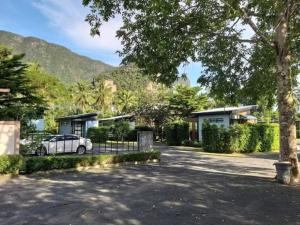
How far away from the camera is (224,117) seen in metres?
32.5

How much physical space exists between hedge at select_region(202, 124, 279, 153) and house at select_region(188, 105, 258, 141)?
2854 millimetres

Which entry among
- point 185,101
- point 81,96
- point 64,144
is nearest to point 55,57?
point 81,96

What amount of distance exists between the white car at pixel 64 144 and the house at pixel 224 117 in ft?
36.0

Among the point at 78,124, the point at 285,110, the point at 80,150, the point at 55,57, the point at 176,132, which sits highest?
the point at 55,57

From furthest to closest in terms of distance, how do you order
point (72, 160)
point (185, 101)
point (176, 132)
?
point (185, 101), point (176, 132), point (72, 160)

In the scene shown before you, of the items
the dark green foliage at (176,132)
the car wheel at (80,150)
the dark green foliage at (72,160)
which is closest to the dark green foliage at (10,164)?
the dark green foliage at (72,160)

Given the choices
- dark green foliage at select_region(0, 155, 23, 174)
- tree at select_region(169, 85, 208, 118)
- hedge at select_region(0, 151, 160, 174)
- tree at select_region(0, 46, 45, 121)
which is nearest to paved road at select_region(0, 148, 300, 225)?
dark green foliage at select_region(0, 155, 23, 174)

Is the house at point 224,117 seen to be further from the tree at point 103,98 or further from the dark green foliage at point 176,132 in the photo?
the tree at point 103,98

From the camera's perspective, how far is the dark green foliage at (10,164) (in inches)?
516

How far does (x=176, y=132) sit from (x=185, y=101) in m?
6.54

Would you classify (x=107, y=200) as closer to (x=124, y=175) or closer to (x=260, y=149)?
(x=124, y=175)

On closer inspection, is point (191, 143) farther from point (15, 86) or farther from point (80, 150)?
point (15, 86)

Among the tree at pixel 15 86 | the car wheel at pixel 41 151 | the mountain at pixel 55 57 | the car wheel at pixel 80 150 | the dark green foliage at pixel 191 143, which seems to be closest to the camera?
the car wheel at pixel 41 151

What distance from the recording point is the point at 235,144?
27.3m
